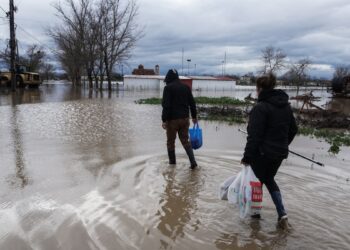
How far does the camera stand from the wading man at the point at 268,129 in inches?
165

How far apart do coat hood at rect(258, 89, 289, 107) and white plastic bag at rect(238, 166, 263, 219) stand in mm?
794

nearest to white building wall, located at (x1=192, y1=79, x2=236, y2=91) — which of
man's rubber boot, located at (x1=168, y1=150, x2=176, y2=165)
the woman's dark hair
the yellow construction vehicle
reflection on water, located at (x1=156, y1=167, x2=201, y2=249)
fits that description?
the yellow construction vehicle

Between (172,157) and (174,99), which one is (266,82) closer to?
(174,99)

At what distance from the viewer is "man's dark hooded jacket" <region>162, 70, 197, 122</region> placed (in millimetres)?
6812

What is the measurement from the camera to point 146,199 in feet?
17.4

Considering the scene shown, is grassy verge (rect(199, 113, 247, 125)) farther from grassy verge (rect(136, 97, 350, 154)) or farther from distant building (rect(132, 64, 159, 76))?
distant building (rect(132, 64, 159, 76))

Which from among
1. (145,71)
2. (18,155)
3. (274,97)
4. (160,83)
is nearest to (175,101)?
(274,97)

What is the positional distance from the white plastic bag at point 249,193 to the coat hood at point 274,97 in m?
0.79

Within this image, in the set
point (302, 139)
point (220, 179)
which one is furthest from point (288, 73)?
point (220, 179)

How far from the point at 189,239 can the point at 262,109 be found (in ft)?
5.21

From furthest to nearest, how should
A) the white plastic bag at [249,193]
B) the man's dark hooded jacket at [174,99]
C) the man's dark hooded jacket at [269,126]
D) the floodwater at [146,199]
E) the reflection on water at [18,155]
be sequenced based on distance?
1. the man's dark hooded jacket at [174,99]
2. the reflection on water at [18,155]
3. the white plastic bag at [249,193]
4. the man's dark hooded jacket at [269,126]
5. the floodwater at [146,199]

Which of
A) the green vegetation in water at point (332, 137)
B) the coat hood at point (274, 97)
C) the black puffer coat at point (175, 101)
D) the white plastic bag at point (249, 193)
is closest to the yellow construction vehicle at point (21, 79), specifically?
the green vegetation in water at point (332, 137)

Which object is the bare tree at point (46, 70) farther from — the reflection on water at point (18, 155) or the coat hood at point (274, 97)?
the coat hood at point (274, 97)

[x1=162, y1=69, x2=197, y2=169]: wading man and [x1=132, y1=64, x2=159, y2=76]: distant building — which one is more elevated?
[x1=132, y1=64, x2=159, y2=76]: distant building
